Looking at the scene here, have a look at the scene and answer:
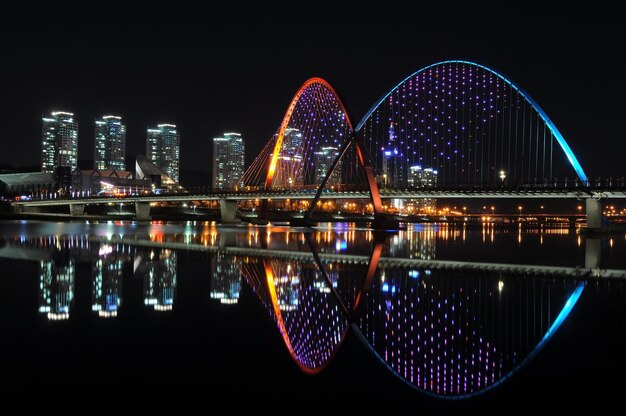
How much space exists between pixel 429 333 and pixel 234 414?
4.77 meters

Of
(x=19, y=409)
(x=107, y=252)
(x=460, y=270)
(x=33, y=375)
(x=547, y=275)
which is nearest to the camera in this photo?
(x=19, y=409)

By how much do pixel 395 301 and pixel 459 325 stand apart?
2.77m

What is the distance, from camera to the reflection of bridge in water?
828 centimetres

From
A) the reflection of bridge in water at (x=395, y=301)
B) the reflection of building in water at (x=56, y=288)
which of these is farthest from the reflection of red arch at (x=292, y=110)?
the reflection of building in water at (x=56, y=288)

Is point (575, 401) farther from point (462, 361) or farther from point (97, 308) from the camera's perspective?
point (97, 308)

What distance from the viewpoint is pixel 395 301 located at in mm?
13352

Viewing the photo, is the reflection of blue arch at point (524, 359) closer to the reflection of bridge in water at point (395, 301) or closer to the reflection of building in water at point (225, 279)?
the reflection of bridge in water at point (395, 301)

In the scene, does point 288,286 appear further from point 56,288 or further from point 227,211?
point 227,211

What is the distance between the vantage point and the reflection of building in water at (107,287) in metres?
11.4

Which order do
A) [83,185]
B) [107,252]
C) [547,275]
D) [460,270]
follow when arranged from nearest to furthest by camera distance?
[547,275]
[460,270]
[107,252]
[83,185]

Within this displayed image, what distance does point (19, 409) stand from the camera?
588cm

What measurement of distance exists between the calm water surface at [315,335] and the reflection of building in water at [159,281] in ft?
0.21

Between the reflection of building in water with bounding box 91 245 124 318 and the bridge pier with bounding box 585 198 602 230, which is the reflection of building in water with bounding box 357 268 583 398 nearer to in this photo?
the reflection of building in water with bounding box 91 245 124 318

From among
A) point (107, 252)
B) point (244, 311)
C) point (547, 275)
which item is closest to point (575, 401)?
point (244, 311)
